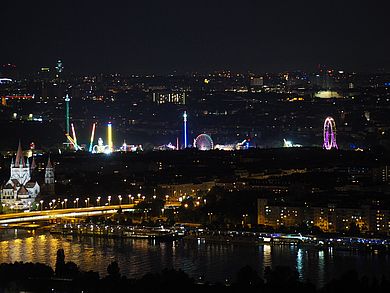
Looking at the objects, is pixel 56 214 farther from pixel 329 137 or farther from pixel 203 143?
pixel 329 137

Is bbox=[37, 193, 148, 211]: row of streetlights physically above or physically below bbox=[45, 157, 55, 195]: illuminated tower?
below

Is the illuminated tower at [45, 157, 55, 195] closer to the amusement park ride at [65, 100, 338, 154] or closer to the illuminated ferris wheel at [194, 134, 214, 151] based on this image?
the amusement park ride at [65, 100, 338, 154]

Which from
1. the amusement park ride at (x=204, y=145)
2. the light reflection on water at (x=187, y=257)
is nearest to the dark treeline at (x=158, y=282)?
the light reflection on water at (x=187, y=257)

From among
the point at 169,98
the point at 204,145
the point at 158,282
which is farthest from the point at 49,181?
the point at 169,98

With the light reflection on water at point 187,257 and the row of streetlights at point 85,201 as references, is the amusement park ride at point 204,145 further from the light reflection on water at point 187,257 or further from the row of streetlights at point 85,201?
the light reflection on water at point 187,257

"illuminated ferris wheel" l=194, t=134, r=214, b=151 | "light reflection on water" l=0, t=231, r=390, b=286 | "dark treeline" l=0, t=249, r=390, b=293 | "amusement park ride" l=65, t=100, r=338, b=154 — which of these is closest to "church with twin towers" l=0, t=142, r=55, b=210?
"light reflection on water" l=0, t=231, r=390, b=286

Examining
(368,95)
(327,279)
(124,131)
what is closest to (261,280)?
(327,279)
